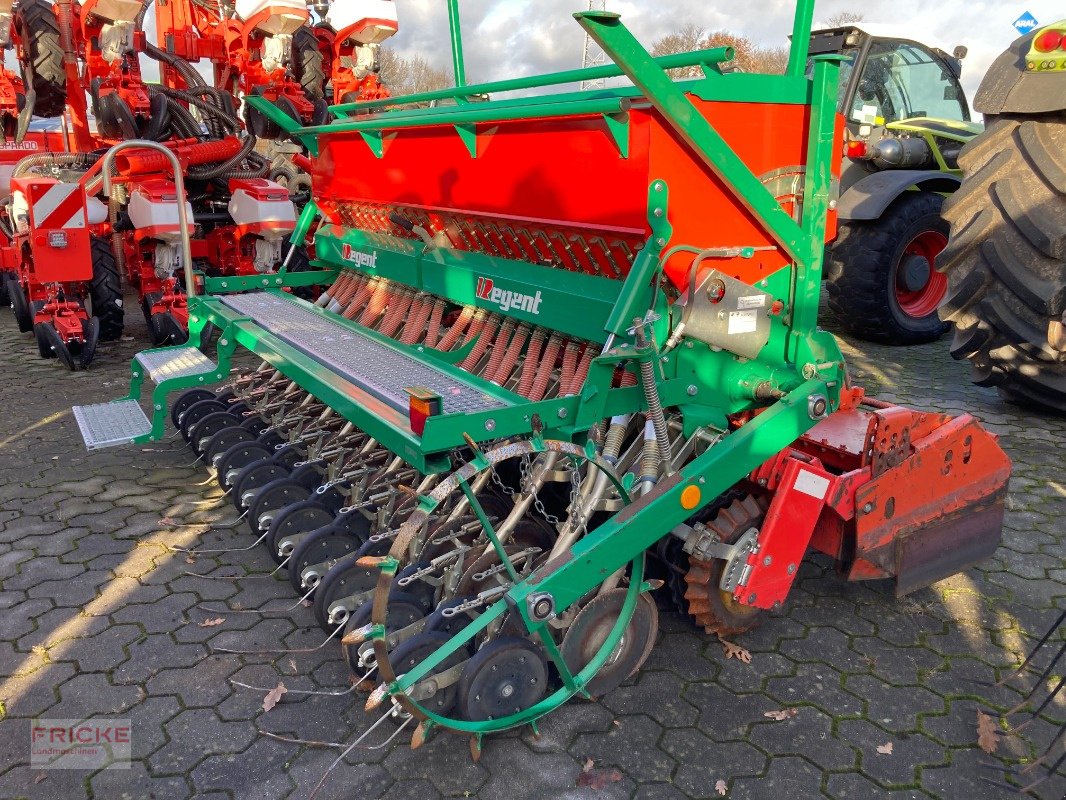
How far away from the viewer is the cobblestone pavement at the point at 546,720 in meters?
2.41

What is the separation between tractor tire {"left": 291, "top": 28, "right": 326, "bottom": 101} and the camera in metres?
9.75

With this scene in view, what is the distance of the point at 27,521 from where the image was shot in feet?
12.9

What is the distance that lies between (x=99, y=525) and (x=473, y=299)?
6.66 ft

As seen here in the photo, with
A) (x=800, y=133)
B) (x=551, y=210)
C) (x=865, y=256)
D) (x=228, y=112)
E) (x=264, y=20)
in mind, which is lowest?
(x=865, y=256)

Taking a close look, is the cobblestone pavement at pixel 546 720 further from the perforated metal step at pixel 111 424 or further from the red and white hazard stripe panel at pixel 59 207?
the red and white hazard stripe panel at pixel 59 207

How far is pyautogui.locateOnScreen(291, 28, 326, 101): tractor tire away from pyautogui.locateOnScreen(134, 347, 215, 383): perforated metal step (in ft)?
20.4

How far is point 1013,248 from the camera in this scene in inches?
173

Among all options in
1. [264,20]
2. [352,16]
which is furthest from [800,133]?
[352,16]

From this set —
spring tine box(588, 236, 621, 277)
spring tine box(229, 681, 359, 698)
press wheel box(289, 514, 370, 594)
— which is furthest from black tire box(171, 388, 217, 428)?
spring tine box(588, 236, 621, 277)

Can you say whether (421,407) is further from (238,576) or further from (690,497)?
(238,576)

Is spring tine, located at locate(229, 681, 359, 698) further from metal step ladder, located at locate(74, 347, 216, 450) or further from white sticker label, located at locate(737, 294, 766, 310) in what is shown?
white sticker label, located at locate(737, 294, 766, 310)

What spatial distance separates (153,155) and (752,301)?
20.0 feet

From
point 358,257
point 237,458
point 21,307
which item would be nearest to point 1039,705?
point 237,458

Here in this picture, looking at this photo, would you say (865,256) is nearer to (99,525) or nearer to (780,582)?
(780,582)
